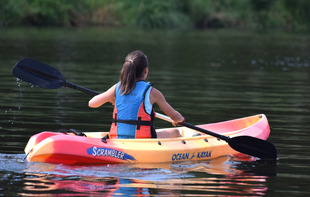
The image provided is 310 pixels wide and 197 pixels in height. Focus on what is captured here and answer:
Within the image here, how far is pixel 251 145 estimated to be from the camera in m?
8.25

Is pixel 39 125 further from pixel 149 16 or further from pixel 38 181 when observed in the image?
pixel 149 16

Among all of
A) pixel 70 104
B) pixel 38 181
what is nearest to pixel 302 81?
pixel 70 104

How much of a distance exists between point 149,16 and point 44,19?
892 cm

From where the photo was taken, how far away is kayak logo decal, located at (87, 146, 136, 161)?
707cm

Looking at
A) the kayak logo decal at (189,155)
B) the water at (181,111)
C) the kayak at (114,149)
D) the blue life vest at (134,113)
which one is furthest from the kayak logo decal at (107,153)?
the kayak logo decal at (189,155)

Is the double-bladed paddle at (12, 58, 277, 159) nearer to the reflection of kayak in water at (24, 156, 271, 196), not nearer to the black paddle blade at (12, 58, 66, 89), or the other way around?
the black paddle blade at (12, 58, 66, 89)

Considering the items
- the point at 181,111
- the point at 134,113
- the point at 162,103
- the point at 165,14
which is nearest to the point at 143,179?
the point at 134,113

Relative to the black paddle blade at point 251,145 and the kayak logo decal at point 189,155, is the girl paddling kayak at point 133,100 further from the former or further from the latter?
the black paddle blade at point 251,145

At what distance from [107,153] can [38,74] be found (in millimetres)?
1911

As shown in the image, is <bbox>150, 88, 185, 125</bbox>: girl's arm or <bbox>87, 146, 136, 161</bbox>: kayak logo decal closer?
<bbox>87, 146, 136, 161</bbox>: kayak logo decal

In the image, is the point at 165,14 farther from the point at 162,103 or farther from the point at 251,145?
the point at 162,103

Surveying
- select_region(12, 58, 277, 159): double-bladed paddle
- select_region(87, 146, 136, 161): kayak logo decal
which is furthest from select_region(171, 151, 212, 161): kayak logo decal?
select_region(87, 146, 136, 161): kayak logo decal

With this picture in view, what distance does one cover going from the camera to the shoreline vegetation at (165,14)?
173ft

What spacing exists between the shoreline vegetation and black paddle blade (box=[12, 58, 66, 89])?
4293 cm
